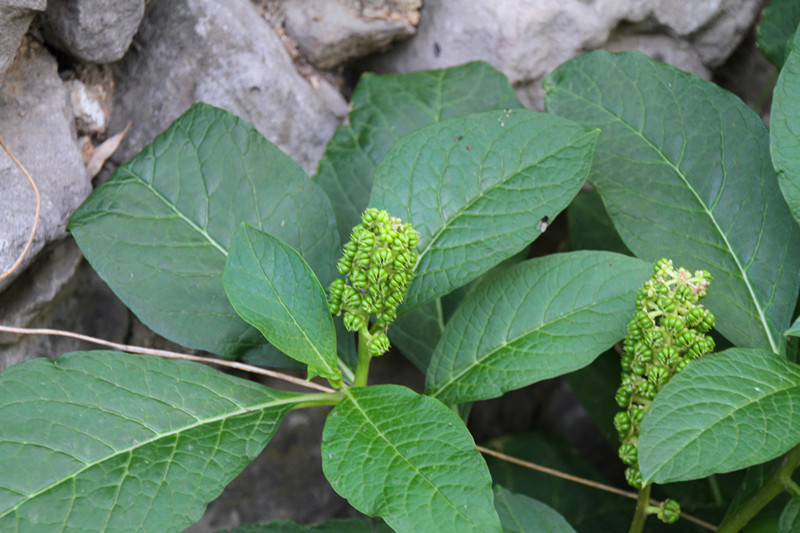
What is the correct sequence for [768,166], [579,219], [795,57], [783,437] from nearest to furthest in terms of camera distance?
1. [783,437]
2. [795,57]
3. [768,166]
4. [579,219]

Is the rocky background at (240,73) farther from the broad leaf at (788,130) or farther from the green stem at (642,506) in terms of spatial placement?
the green stem at (642,506)

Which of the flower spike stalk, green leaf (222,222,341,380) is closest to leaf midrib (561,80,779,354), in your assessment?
the flower spike stalk

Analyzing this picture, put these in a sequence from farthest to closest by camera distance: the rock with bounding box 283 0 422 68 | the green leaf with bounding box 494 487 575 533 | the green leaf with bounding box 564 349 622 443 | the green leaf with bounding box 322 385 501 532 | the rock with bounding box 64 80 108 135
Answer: the green leaf with bounding box 564 349 622 443
the rock with bounding box 283 0 422 68
the rock with bounding box 64 80 108 135
the green leaf with bounding box 494 487 575 533
the green leaf with bounding box 322 385 501 532

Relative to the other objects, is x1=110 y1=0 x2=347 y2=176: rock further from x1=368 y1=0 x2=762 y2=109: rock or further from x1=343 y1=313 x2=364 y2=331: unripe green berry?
x1=343 y1=313 x2=364 y2=331: unripe green berry

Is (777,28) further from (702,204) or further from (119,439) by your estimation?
(119,439)

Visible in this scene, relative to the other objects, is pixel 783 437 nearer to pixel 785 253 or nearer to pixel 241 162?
pixel 785 253

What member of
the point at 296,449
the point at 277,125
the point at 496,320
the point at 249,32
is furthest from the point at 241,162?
the point at 296,449

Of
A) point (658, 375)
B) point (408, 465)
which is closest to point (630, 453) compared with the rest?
point (658, 375)
